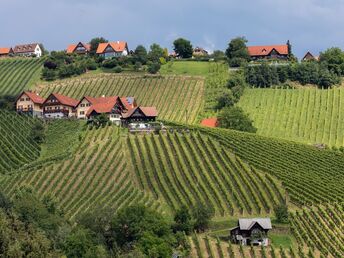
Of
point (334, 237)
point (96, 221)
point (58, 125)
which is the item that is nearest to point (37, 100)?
point (58, 125)

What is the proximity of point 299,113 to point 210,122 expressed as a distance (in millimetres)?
17633

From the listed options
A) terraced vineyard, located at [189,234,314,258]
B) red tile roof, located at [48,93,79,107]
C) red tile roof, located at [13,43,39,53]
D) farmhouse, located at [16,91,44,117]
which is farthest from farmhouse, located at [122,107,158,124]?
red tile roof, located at [13,43,39,53]

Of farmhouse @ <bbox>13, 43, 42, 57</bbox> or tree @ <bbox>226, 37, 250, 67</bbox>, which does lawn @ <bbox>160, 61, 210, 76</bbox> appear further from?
farmhouse @ <bbox>13, 43, 42, 57</bbox>

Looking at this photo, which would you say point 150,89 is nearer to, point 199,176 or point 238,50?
point 238,50

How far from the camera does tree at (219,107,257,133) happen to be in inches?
4737

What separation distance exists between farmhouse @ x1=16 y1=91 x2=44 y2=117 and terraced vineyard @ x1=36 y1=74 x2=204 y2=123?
15.8m

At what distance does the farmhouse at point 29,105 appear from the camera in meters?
126

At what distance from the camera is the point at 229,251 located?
240 ft

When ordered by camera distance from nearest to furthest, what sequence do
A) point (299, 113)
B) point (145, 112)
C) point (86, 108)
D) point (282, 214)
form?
1. point (282, 214)
2. point (145, 112)
3. point (86, 108)
4. point (299, 113)

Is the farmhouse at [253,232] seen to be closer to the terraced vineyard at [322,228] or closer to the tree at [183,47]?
the terraced vineyard at [322,228]

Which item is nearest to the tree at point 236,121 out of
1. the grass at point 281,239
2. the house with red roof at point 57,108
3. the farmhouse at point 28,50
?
the house with red roof at point 57,108

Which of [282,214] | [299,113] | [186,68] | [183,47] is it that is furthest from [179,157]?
Result: [183,47]

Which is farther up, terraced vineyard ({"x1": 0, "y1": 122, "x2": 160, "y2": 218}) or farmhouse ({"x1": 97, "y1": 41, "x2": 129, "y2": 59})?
farmhouse ({"x1": 97, "y1": 41, "x2": 129, "y2": 59})

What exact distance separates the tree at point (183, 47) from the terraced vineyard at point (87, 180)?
247ft
